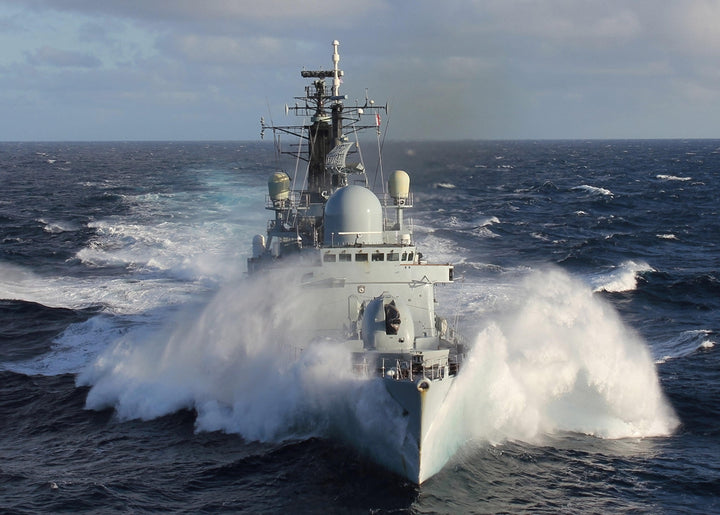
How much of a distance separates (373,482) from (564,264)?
32859 mm

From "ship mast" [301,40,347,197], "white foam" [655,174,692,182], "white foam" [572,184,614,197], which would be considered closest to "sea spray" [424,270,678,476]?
"ship mast" [301,40,347,197]

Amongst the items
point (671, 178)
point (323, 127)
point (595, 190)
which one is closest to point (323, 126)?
point (323, 127)

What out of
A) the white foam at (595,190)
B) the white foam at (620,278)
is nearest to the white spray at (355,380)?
the white foam at (620,278)

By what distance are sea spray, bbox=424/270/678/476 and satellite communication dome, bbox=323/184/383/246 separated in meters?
5.88

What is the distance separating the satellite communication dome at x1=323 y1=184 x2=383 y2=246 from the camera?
2655 cm

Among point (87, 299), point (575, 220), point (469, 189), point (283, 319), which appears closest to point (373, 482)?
point (283, 319)

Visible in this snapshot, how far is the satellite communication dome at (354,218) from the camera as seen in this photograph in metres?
26.5

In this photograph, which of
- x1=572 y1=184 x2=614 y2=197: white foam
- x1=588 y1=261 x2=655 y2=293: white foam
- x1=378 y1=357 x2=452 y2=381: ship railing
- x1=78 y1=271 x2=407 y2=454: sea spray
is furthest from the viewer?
x1=572 y1=184 x2=614 y2=197: white foam

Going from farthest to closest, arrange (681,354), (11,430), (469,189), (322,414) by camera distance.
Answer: (469,189), (681,354), (11,430), (322,414)

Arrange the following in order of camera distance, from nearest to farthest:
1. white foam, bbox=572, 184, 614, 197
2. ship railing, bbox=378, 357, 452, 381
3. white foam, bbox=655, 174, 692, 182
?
ship railing, bbox=378, 357, 452, 381, white foam, bbox=572, 184, 614, 197, white foam, bbox=655, 174, 692, 182

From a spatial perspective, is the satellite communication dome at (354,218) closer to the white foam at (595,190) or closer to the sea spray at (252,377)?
the sea spray at (252,377)

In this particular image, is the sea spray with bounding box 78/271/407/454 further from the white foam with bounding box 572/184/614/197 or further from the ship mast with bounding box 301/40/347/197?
the white foam with bounding box 572/184/614/197

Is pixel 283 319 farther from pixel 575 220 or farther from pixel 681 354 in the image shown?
pixel 575 220

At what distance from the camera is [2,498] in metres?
19.1
